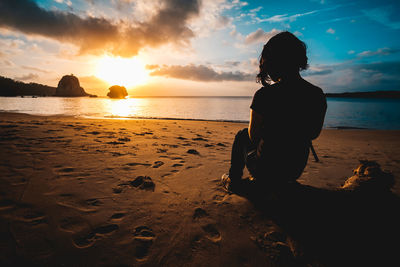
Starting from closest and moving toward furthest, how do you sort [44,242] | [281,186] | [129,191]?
[44,242] → [281,186] → [129,191]

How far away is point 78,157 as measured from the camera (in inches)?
165

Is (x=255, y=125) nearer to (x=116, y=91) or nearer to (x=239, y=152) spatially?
(x=239, y=152)

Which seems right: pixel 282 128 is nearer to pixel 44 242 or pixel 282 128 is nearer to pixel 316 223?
pixel 316 223

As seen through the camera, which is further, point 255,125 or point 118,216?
point 118,216

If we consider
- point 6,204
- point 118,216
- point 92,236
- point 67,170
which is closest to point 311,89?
point 118,216

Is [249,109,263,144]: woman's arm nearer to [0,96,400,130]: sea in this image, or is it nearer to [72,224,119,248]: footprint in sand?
[72,224,119,248]: footprint in sand

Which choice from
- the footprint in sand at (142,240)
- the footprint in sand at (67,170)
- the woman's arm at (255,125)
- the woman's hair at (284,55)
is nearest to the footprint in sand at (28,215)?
the footprint in sand at (142,240)

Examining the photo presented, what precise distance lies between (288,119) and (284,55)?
0.74 meters

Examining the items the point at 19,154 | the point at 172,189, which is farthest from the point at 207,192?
the point at 19,154

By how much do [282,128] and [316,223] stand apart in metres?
1.23

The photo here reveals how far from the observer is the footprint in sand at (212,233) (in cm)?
189

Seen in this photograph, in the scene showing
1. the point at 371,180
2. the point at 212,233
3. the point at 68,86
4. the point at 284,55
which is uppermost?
the point at 68,86

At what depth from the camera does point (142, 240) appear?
5.94 feet

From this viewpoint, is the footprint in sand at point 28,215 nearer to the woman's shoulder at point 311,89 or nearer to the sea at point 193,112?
the woman's shoulder at point 311,89
